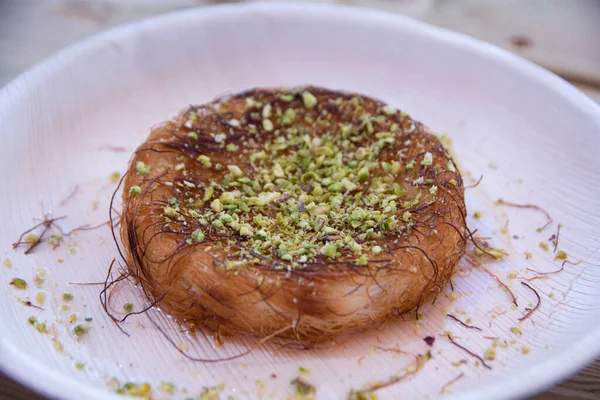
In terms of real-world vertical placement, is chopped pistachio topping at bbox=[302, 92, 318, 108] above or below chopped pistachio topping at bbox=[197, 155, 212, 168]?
above

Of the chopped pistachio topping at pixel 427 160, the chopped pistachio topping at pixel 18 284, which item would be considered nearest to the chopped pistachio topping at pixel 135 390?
the chopped pistachio topping at pixel 18 284

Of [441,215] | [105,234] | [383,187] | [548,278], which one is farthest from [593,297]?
[105,234]

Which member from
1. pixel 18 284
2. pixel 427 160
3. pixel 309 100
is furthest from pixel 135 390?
pixel 309 100

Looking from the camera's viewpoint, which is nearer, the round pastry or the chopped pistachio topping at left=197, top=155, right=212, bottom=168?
the round pastry

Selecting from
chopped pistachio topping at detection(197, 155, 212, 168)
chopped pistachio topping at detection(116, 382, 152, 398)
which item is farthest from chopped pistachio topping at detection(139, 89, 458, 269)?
chopped pistachio topping at detection(116, 382, 152, 398)

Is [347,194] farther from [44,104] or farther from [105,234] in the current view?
[44,104]

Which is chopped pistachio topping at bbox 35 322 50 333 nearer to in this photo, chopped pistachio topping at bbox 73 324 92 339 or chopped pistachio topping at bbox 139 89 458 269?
chopped pistachio topping at bbox 73 324 92 339

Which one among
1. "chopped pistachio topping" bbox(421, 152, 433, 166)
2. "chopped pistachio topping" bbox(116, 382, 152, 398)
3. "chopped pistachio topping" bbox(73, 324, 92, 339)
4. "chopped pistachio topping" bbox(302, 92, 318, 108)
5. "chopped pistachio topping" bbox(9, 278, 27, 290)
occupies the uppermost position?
"chopped pistachio topping" bbox(302, 92, 318, 108)
